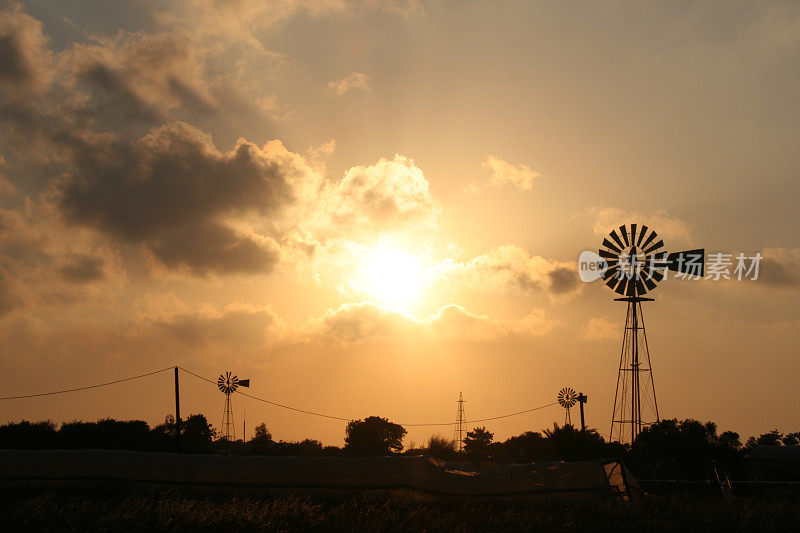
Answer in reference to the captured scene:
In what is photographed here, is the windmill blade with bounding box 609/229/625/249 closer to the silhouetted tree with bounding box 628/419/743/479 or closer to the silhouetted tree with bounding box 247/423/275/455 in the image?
the silhouetted tree with bounding box 628/419/743/479

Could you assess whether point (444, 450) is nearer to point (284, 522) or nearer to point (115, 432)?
point (115, 432)

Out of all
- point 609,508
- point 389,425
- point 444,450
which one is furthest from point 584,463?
point 389,425

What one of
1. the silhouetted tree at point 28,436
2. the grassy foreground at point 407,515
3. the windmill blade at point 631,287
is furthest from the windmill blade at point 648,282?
the silhouetted tree at point 28,436

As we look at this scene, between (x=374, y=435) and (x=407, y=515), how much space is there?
131106mm

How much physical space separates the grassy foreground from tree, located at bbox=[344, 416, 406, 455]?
118646 mm

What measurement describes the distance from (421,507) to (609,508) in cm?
875

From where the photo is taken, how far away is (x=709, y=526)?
31203 mm

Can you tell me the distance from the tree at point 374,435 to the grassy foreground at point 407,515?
11865 cm

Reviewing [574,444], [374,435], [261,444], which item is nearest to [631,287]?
[574,444]

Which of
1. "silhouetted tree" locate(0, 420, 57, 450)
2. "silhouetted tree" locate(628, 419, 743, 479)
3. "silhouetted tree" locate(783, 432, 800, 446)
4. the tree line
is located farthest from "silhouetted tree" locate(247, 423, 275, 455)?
"silhouetted tree" locate(783, 432, 800, 446)

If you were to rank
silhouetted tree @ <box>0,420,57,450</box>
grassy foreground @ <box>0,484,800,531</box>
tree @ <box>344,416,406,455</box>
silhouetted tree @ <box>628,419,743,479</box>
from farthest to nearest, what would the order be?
tree @ <box>344,416,406,455</box> < silhouetted tree @ <box>0,420,57,450</box> < silhouetted tree @ <box>628,419,743,479</box> < grassy foreground @ <box>0,484,800,531</box>

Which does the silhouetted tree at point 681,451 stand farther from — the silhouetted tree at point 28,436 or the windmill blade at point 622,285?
the silhouetted tree at point 28,436

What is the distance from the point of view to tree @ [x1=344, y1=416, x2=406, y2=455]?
158 meters

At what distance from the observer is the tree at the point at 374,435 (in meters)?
158
